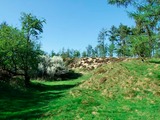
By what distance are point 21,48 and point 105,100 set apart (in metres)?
18.3

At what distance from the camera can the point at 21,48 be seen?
1529 inches

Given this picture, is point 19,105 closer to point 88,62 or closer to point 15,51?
point 15,51

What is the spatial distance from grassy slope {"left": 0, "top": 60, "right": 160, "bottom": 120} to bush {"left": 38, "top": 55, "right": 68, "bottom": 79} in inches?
921

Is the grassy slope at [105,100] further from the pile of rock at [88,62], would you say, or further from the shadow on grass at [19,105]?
the pile of rock at [88,62]

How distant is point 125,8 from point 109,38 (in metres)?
80.5

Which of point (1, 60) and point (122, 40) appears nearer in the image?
point (1, 60)

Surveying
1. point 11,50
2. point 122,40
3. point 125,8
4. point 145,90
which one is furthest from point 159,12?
point 122,40

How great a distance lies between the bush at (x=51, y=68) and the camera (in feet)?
186

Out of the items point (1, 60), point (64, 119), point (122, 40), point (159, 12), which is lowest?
point (64, 119)

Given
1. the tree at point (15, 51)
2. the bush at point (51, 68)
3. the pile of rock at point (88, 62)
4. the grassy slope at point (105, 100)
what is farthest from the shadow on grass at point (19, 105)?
the pile of rock at point (88, 62)

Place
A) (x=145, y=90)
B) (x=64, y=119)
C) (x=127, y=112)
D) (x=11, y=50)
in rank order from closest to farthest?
(x=64, y=119) < (x=127, y=112) < (x=145, y=90) < (x=11, y=50)

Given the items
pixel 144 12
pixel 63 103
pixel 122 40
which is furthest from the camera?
pixel 122 40

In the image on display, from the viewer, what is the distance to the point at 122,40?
346ft

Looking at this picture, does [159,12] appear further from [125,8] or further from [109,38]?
[109,38]
